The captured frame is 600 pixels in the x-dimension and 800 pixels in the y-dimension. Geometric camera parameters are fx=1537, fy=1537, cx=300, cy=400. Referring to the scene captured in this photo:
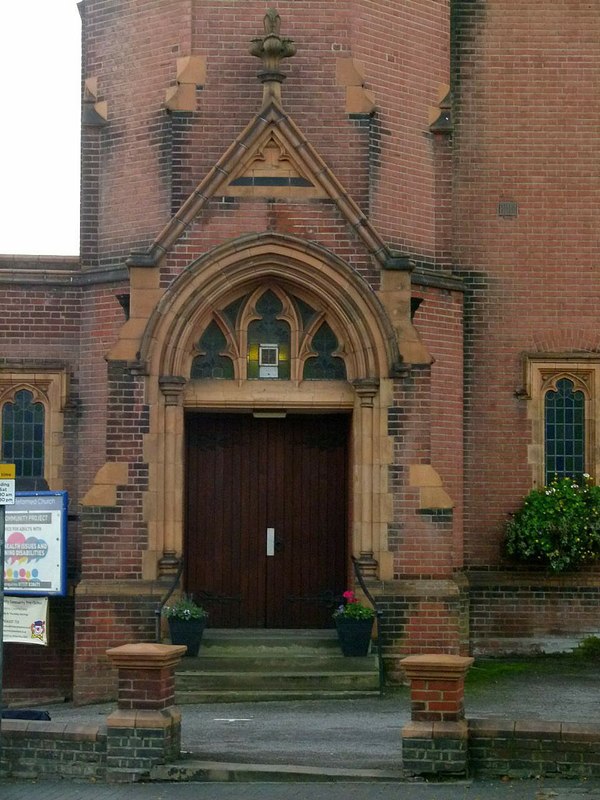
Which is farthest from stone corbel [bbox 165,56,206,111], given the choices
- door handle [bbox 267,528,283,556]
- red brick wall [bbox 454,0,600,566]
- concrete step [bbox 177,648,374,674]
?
concrete step [bbox 177,648,374,674]

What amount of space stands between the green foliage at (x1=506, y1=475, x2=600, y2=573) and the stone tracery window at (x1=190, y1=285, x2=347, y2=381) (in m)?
3.39

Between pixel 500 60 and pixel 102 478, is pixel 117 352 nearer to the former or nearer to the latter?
pixel 102 478

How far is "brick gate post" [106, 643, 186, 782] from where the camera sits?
1298cm

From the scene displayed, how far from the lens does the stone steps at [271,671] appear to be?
1688cm

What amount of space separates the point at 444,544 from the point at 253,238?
13.9 feet

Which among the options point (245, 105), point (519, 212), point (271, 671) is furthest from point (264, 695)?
point (519, 212)

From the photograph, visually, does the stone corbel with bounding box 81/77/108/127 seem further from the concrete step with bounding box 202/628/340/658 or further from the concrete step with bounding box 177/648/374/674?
the concrete step with bounding box 177/648/374/674

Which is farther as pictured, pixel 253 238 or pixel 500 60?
pixel 500 60

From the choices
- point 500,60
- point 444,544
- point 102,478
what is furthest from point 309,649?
point 500,60

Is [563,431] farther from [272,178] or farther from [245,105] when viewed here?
[245,105]

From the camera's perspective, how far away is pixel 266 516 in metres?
19.0

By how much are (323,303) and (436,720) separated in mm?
6699

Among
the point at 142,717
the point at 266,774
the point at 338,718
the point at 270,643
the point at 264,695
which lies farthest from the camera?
the point at 270,643

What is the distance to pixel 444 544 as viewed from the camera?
18031mm
